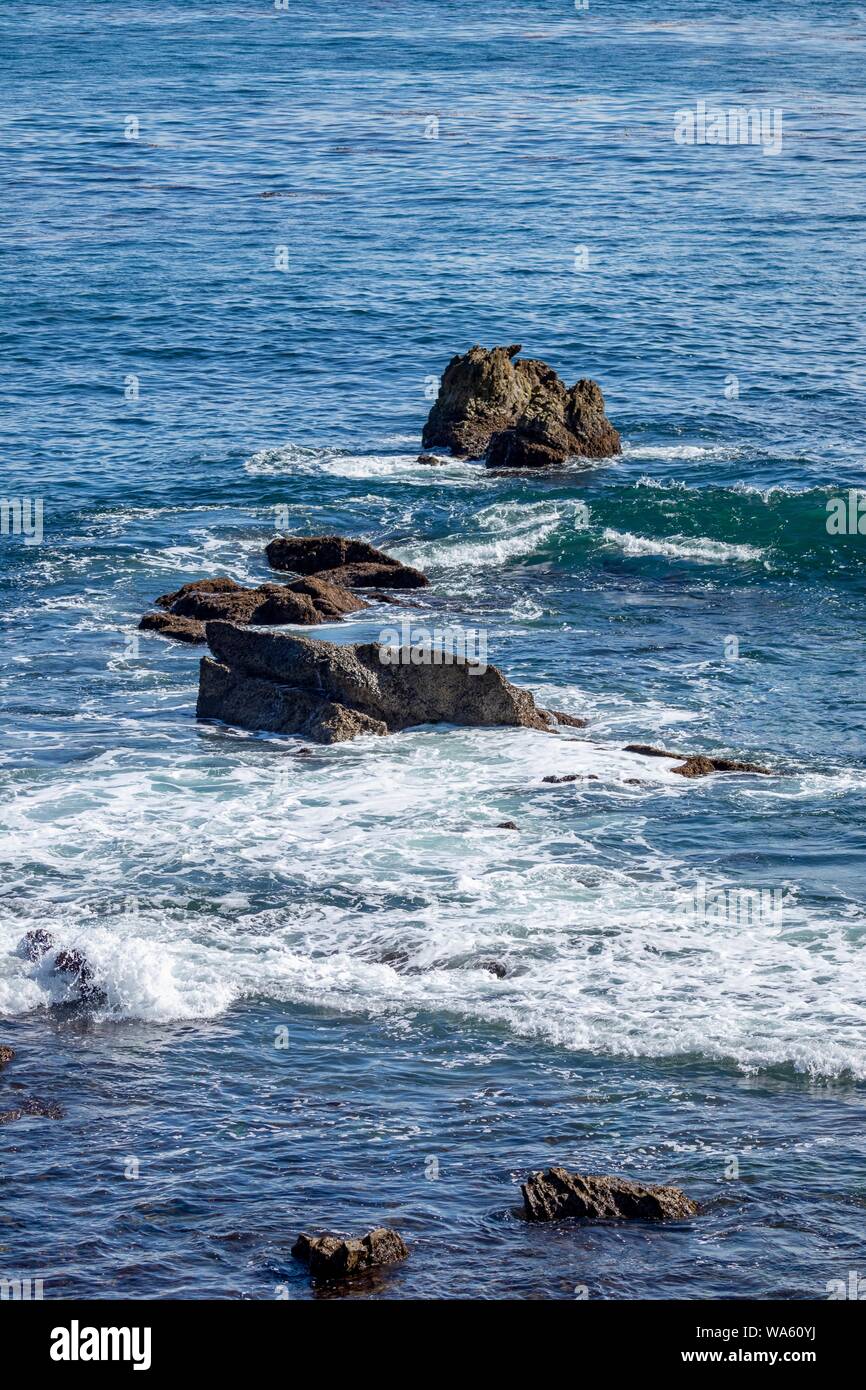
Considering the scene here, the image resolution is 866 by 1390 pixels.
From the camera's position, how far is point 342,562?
37.2 m

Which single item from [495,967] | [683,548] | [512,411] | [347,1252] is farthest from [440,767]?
[512,411]

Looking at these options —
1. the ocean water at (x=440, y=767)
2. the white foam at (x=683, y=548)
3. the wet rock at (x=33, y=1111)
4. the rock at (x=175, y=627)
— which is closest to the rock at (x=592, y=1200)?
the ocean water at (x=440, y=767)

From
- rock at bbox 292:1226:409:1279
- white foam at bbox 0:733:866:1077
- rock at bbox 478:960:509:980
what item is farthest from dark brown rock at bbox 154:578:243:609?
rock at bbox 292:1226:409:1279

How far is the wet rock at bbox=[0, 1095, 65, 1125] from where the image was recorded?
17953 mm

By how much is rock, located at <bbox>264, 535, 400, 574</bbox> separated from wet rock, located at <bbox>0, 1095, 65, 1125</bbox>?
19945 millimetres

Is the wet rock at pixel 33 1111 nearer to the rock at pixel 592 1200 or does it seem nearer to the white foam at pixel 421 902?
the white foam at pixel 421 902

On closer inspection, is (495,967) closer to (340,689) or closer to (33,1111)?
(33,1111)

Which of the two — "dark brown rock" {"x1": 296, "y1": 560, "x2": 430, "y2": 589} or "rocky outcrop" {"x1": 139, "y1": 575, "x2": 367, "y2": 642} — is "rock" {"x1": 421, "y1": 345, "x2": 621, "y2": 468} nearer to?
"dark brown rock" {"x1": 296, "y1": 560, "x2": 430, "y2": 589}

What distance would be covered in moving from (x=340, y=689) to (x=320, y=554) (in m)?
8.44

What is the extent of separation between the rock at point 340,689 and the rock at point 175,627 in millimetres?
4119

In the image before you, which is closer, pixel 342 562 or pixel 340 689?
pixel 340 689

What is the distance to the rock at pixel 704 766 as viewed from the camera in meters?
27.8

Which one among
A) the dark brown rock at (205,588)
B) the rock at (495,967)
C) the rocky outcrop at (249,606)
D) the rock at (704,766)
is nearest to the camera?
the rock at (495,967)

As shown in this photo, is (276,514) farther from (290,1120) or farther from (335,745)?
(290,1120)
